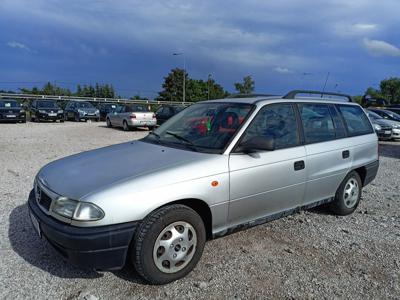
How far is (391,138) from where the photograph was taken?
610 inches

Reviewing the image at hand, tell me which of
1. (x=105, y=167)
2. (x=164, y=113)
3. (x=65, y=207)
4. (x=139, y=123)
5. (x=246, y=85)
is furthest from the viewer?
(x=246, y=85)

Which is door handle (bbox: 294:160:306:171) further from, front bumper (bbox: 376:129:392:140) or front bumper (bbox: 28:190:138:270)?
front bumper (bbox: 376:129:392:140)

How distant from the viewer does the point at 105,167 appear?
128 inches

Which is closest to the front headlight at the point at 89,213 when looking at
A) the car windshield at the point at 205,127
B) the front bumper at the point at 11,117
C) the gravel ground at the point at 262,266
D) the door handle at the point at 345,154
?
the gravel ground at the point at 262,266

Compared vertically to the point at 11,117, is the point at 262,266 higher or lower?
lower

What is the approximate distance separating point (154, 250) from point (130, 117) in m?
15.6

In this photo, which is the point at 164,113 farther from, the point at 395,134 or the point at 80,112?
the point at 395,134

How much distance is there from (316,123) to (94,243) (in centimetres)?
310

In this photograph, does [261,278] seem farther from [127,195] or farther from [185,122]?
[185,122]

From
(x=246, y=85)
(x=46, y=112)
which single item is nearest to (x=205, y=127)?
(x=46, y=112)

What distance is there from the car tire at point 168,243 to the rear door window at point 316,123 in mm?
1888

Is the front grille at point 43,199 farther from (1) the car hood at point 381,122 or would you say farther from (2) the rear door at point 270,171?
(1) the car hood at point 381,122

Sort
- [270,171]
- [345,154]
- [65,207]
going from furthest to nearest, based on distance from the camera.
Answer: [345,154] → [270,171] → [65,207]


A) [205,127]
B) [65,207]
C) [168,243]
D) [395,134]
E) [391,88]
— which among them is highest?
[391,88]
